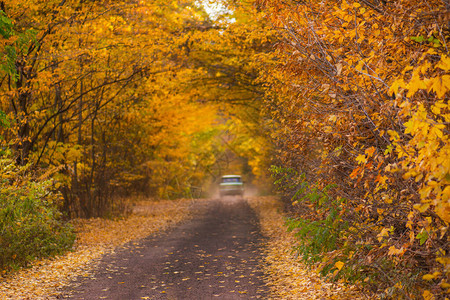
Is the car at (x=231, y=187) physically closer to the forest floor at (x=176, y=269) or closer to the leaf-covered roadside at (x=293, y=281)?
the forest floor at (x=176, y=269)

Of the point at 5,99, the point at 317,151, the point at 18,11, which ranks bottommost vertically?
the point at 317,151

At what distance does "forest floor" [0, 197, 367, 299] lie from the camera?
7.21 metres

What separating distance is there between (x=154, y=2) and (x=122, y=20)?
5.53 feet

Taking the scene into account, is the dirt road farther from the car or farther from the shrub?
the car

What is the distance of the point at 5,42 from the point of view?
927 centimetres

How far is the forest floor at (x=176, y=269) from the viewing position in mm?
7207

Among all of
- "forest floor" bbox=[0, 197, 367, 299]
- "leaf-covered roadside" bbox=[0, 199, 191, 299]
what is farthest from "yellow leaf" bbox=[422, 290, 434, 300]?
"leaf-covered roadside" bbox=[0, 199, 191, 299]

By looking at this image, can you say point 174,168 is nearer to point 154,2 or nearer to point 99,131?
point 99,131

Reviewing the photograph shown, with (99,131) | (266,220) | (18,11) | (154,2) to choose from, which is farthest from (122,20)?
(266,220)

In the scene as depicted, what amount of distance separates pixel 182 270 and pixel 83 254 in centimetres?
336

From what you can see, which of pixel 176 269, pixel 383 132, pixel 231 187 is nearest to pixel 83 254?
pixel 176 269

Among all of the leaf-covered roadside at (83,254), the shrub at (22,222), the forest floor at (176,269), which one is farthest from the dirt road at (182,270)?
the shrub at (22,222)

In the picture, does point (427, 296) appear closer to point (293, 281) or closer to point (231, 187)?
point (293, 281)

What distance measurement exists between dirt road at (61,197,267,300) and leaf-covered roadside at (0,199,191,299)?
1.38 ft
